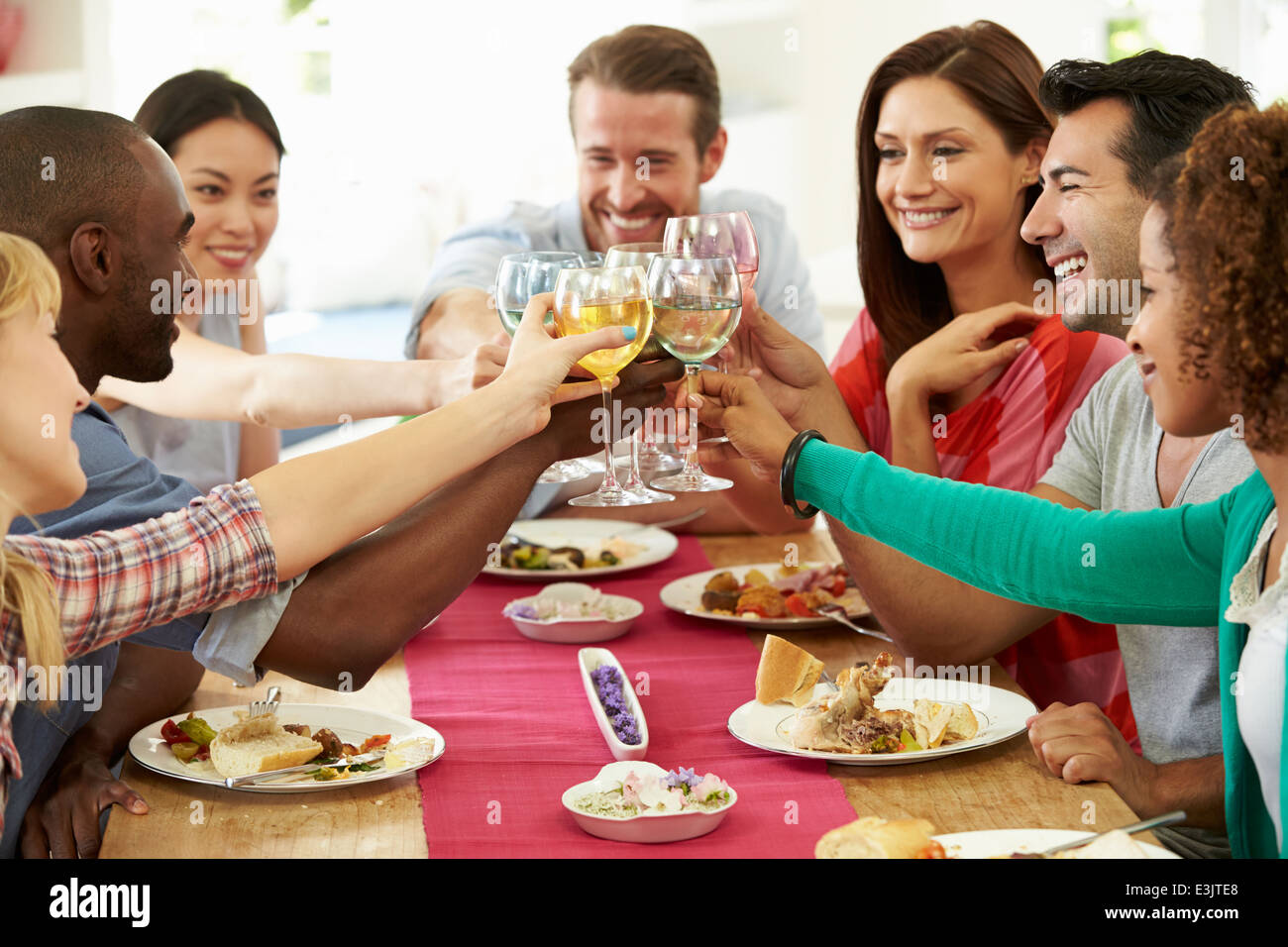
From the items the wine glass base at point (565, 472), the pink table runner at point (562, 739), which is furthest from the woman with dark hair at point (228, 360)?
the pink table runner at point (562, 739)

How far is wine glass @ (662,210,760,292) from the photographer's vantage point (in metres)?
1.53

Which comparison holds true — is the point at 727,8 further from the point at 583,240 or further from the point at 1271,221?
the point at 1271,221

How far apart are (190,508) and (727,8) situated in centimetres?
451

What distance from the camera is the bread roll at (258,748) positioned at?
125cm

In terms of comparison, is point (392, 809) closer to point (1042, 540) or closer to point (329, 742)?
point (329, 742)

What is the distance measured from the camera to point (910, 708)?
143cm

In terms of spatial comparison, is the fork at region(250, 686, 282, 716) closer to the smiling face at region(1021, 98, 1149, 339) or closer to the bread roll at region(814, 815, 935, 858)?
the bread roll at region(814, 815, 935, 858)

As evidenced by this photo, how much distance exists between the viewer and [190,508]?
1208 mm

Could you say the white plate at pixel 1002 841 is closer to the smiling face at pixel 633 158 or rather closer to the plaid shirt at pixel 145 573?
the plaid shirt at pixel 145 573

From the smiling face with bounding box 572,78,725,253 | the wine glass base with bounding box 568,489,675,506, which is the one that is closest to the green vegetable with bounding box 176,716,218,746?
the wine glass base with bounding box 568,489,675,506

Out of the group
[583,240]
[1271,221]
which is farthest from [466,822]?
[583,240]

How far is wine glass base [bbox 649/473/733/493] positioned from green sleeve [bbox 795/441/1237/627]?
0.37 ft

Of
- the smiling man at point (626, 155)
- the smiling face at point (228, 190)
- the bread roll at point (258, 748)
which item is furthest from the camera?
the smiling man at point (626, 155)

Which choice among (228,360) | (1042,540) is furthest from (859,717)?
(228,360)
